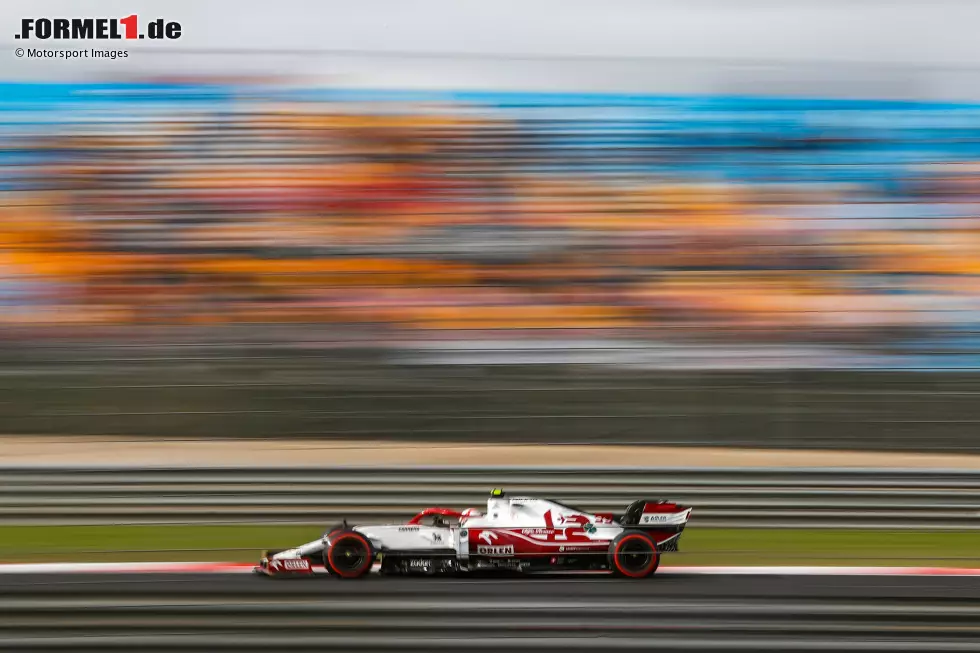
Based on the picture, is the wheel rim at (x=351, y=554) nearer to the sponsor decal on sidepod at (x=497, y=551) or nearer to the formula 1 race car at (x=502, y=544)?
the formula 1 race car at (x=502, y=544)

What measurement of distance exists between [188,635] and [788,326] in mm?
5776

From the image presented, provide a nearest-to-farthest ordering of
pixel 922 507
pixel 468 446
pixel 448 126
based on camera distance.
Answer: pixel 922 507 → pixel 468 446 → pixel 448 126

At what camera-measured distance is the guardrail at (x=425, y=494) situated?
6371 millimetres

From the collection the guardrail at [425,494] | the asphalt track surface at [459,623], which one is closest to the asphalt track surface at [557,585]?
the asphalt track surface at [459,623]

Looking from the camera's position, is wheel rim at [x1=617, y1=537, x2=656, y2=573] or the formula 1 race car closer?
the formula 1 race car

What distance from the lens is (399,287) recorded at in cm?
836

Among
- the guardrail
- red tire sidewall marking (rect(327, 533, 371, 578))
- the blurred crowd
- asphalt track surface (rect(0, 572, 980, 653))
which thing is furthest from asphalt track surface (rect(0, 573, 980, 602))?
the blurred crowd

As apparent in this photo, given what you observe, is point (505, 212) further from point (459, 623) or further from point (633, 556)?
point (459, 623)

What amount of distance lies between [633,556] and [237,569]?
204 cm

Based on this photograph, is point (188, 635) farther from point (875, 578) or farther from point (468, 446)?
point (468, 446)

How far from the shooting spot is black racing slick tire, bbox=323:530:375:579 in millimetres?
5457

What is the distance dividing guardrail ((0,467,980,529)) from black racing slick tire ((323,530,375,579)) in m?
0.95

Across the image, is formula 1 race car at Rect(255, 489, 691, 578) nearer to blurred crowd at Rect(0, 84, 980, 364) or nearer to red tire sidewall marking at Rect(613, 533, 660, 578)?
red tire sidewall marking at Rect(613, 533, 660, 578)

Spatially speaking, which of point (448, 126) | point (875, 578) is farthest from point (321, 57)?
point (875, 578)
